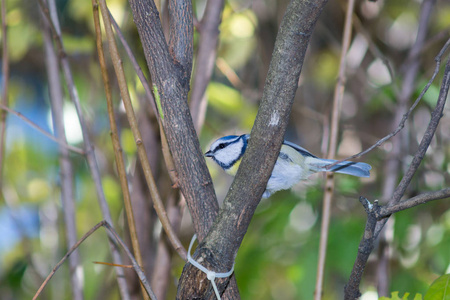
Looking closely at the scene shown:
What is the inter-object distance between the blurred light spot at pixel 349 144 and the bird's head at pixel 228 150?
2.58 feet

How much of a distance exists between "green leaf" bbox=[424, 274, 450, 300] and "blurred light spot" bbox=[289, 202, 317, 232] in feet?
1.60

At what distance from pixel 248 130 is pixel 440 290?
43.1 inches

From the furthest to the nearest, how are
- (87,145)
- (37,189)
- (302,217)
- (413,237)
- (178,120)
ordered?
1. (37,189)
2. (413,237)
3. (302,217)
4. (87,145)
5. (178,120)

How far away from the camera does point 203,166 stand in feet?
2.01

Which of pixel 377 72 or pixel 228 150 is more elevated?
pixel 377 72

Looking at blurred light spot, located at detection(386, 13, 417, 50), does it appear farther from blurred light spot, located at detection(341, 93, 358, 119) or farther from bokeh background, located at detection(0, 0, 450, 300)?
blurred light spot, located at detection(341, 93, 358, 119)

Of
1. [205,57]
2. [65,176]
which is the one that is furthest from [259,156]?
[65,176]

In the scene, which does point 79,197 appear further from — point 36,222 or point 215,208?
point 215,208

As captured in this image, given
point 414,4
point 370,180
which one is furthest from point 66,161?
point 414,4

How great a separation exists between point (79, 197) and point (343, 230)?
3.34ft

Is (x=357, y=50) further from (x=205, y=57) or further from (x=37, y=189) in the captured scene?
(x=37, y=189)

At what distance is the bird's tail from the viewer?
0.80m

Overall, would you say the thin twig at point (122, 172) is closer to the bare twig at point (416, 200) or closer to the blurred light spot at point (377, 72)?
the bare twig at point (416, 200)

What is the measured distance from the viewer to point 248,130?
154 cm
